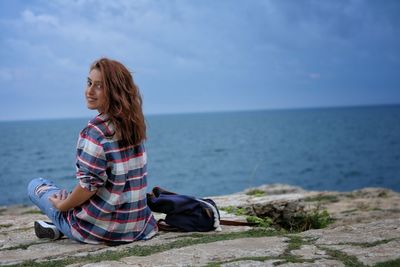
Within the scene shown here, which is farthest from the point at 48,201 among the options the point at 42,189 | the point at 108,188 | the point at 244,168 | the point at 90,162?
the point at 244,168

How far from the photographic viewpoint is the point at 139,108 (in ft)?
14.5

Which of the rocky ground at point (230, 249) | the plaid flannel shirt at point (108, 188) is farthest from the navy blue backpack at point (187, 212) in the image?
the plaid flannel shirt at point (108, 188)

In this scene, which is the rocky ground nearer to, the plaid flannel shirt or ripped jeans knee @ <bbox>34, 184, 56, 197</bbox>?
the plaid flannel shirt

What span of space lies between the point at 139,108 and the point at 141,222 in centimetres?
Answer: 107

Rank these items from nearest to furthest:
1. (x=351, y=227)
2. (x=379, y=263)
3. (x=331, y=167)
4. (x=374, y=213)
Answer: (x=379, y=263)
(x=351, y=227)
(x=374, y=213)
(x=331, y=167)

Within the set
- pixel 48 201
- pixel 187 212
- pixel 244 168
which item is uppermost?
pixel 48 201

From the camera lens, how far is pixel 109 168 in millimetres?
4316

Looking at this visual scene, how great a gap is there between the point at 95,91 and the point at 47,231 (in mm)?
1545

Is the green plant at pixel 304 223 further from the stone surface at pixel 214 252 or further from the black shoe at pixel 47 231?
the black shoe at pixel 47 231

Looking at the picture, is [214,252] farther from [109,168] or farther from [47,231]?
[47,231]

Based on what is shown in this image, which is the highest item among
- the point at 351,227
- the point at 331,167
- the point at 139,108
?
the point at 139,108

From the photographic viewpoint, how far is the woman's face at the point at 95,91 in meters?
4.30

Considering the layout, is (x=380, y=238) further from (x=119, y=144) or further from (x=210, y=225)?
(x=119, y=144)

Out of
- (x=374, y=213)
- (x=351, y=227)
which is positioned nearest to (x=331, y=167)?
(x=374, y=213)
